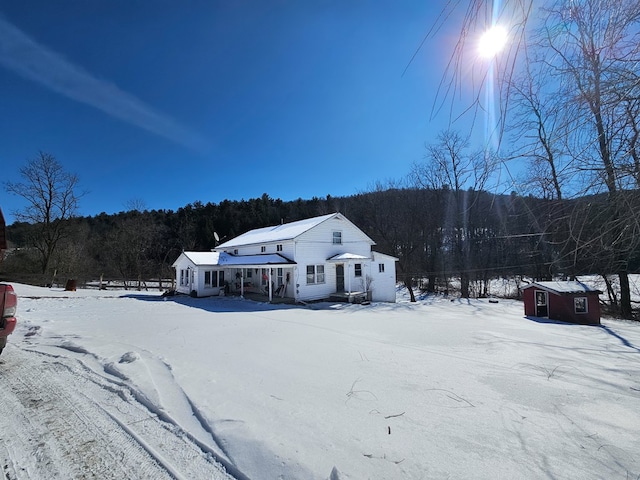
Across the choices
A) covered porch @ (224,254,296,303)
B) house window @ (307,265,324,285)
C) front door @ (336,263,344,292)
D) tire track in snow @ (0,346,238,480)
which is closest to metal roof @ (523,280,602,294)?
front door @ (336,263,344,292)

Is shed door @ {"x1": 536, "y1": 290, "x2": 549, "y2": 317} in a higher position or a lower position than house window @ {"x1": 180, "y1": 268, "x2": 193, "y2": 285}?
lower

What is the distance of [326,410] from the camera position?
3301 millimetres

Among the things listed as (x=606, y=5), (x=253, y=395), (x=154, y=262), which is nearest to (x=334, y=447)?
(x=253, y=395)

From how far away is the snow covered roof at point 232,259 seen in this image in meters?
19.4

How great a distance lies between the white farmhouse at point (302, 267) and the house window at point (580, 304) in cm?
1094

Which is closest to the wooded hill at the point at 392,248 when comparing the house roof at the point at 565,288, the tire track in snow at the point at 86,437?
the house roof at the point at 565,288

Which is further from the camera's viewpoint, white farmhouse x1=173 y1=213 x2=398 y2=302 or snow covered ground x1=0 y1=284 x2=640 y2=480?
white farmhouse x1=173 y1=213 x2=398 y2=302

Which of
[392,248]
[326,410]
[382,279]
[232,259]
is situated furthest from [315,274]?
[326,410]

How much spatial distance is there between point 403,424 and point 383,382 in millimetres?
1212

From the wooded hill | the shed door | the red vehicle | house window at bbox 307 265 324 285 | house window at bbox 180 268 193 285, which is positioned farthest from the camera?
the wooded hill

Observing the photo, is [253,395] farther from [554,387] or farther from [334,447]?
[554,387]

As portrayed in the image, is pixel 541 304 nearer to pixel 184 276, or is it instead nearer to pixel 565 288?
pixel 565 288

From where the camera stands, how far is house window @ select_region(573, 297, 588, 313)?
13.8m

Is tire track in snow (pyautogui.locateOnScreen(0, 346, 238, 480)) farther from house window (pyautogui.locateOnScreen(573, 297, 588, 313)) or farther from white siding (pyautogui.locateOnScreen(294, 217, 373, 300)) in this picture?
house window (pyautogui.locateOnScreen(573, 297, 588, 313))
